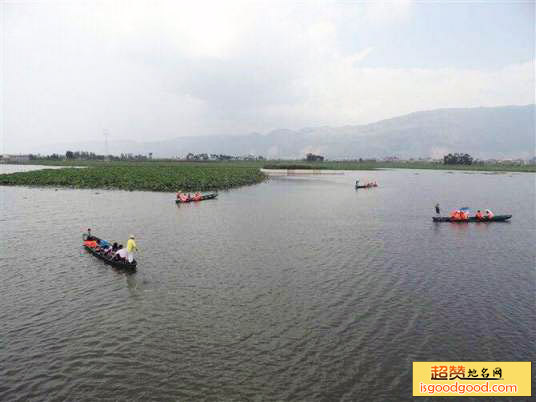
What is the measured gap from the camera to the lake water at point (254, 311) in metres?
14.5

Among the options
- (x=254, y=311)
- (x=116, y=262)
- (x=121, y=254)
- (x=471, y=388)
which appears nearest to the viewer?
(x=471, y=388)

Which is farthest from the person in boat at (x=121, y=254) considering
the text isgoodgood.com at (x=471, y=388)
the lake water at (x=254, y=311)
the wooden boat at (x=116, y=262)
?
the text isgoodgood.com at (x=471, y=388)

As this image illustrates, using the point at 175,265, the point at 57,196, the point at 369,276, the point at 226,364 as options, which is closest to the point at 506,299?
the point at 369,276

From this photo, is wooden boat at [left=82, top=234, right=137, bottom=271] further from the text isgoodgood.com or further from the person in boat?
the text isgoodgood.com

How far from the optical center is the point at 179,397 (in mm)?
13367

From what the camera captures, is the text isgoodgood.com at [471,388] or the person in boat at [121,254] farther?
the person in boat at [121,254]

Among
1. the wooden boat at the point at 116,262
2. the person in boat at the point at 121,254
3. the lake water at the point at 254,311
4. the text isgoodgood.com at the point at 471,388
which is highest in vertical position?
the person in boat at the point at 121,254

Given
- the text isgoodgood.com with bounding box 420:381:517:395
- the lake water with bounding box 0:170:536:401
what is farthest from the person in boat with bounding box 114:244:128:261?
the text isgoodgood.com with bounding box 420:381:517:395

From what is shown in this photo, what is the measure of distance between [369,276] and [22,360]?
20.5m

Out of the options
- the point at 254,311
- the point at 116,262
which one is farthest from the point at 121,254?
the point at 254,311

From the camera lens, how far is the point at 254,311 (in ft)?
67.2

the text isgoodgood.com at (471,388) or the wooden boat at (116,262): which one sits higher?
the wooden boat at (116,262)

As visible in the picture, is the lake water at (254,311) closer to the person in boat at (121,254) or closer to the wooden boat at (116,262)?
the wooden boat at (116,262)

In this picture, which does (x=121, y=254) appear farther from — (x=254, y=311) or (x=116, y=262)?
(x=254, y=311)
